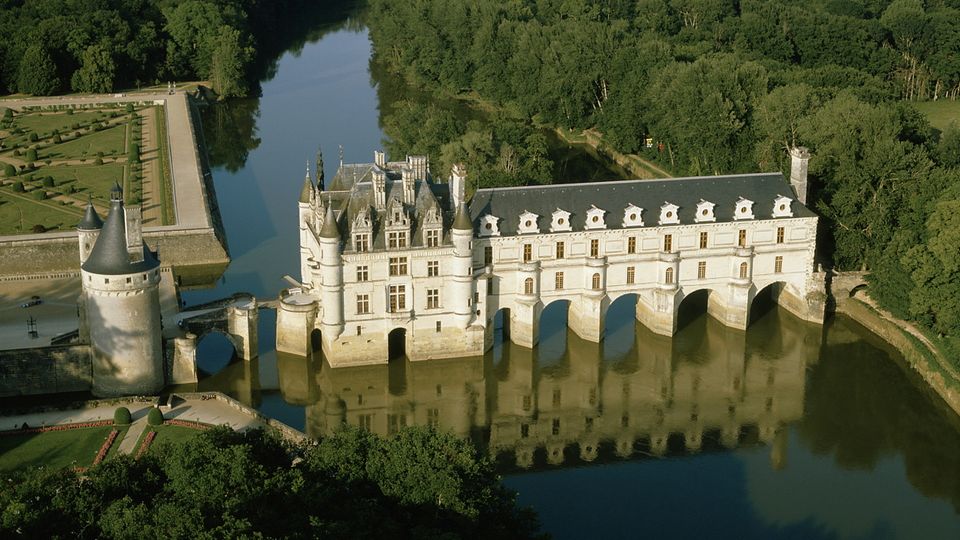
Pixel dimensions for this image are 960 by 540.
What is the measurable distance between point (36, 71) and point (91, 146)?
24.0 meters

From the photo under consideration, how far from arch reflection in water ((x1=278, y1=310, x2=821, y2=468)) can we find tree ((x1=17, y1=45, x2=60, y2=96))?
6782 cm

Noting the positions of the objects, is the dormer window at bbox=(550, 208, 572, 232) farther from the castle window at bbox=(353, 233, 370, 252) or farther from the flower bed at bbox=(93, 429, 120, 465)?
the flower bed at bbox=(93, 429, 120, 465)

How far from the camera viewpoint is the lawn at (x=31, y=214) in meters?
70.7

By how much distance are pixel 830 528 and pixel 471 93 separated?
79763mm

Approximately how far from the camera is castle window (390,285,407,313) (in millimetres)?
54000

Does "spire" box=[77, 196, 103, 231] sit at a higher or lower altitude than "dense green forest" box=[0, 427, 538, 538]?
higher

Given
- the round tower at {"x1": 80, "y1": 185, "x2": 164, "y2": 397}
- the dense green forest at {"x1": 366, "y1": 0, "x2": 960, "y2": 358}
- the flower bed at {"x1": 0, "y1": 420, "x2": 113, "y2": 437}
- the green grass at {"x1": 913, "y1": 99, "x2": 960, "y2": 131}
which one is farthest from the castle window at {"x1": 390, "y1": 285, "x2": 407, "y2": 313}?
the green grass at {"x1": 913, "y1": 99, "x2": 960, "y2": 131}

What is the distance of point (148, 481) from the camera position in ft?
117

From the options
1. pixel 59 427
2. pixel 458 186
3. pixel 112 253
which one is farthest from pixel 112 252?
pixel 458 186

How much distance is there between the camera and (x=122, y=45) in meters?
118

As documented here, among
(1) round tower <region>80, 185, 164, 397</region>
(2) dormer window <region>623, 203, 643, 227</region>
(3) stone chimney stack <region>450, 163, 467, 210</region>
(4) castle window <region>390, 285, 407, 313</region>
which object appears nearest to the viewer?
(1) round tower <region>80, 185, 164, 397</region>

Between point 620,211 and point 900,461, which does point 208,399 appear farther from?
point 900,461

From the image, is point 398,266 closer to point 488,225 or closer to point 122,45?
point 488,225

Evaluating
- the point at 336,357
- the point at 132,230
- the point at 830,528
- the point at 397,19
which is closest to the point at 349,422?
the point at 336,357
